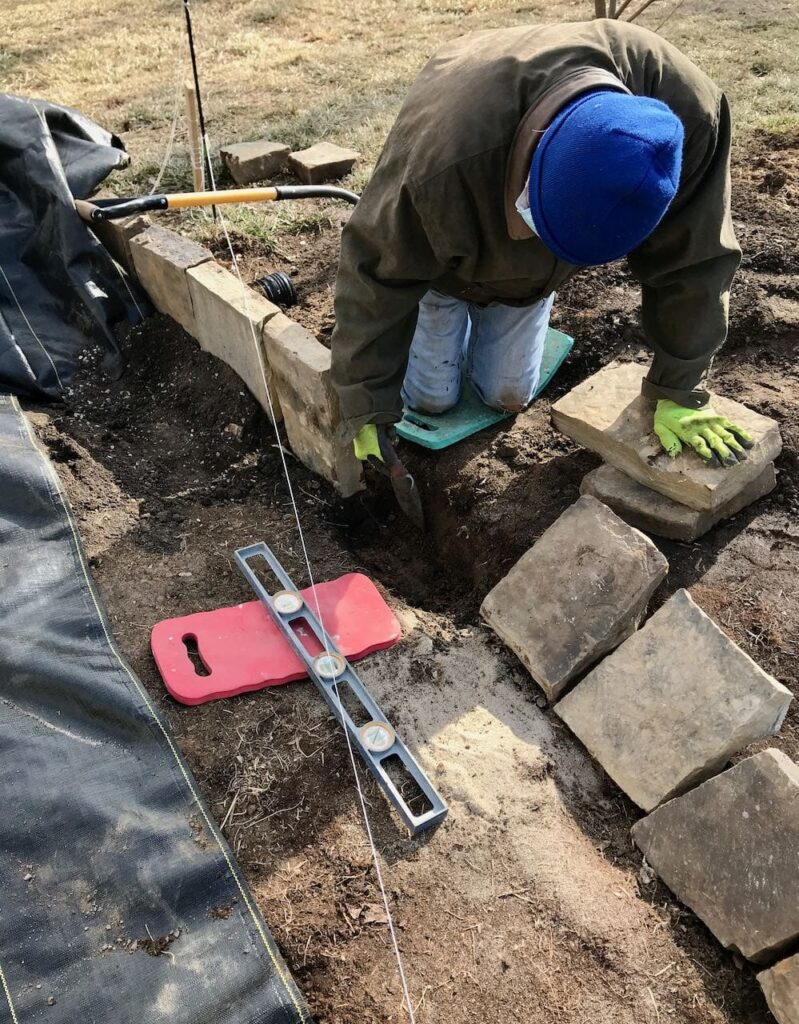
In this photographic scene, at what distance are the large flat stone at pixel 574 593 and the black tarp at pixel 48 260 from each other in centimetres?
247

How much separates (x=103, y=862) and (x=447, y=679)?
3.57ft

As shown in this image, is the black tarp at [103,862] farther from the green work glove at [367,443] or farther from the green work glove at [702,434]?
the green work glove at [702,434]

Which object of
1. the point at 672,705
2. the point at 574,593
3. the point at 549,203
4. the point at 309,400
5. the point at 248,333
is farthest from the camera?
the point at 248,333

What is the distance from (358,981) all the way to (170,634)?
119 cm

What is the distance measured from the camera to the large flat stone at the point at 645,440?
2.58m

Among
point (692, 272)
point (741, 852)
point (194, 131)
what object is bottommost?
point (741, 852)

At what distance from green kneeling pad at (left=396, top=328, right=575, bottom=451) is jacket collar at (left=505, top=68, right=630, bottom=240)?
3.76 feet

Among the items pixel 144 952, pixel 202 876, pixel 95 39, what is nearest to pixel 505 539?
pixel 202 876

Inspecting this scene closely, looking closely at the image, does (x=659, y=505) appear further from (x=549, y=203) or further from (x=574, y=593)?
(x=549, y=203)

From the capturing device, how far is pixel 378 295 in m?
2.48

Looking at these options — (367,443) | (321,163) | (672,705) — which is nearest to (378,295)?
(367,443)

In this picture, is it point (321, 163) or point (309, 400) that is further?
point (321, 163)

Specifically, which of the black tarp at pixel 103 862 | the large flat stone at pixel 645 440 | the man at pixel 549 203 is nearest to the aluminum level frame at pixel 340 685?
the black tarp at pixel 103 862

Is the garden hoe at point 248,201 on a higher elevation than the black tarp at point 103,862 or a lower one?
higher
